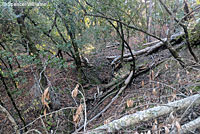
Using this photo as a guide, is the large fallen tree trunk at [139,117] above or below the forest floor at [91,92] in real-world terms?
above

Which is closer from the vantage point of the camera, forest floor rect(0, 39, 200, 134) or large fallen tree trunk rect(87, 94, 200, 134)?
large fallen tree trunk rect(87, 94, 200, 134)

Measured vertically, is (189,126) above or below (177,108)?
below

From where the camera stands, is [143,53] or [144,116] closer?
[144,116]

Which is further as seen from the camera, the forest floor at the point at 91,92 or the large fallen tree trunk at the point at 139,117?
the forest floor at the point at 91,92

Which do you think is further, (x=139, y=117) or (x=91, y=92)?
(x=91, y=92)

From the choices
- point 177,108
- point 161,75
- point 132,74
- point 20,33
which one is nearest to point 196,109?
point 177,108

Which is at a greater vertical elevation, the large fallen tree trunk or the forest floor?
the large fallen tree trunk

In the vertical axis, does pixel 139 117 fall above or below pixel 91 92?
above

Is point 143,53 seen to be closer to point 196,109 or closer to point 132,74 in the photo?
point 132,74

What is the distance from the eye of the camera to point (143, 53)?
7.95 m

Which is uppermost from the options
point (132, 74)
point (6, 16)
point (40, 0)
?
point (40, 0)

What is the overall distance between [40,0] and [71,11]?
1214mm

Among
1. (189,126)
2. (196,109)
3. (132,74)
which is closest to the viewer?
(189,126)

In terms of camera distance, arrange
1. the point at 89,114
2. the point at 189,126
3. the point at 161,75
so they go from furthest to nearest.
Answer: the point at 89,114, the point at 161,75, the point at 189,126
